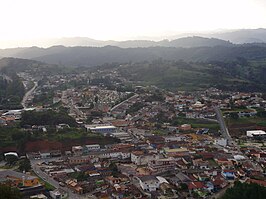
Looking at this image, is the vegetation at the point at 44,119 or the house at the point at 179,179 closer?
the house at the point at 179,179

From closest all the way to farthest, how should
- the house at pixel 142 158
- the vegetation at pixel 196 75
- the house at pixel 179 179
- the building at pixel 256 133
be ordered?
the house at pixel 179 179, the house at pixel 142 158, the building at pixel 256 133, the vegetation at pixel 196 75

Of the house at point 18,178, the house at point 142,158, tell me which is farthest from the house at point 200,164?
the house at point 18,178

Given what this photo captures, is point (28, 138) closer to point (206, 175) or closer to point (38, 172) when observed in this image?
point (38, 172)

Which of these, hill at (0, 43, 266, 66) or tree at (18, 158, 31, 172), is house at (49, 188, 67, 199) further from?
hill at (0, 43, 266, 66)

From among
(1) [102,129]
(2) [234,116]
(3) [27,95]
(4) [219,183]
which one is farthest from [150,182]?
(3) [27,95]

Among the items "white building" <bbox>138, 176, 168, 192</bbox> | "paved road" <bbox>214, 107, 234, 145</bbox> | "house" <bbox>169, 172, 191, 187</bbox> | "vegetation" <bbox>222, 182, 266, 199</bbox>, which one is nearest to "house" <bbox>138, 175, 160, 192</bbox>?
"white building" <bbox>138, 176, 168, 192</bbox>

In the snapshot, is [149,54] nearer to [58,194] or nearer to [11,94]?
[11,94]

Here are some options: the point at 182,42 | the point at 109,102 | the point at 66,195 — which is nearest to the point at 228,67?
the point at 109,102

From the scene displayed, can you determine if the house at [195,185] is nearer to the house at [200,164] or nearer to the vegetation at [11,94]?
the house at [200,164]
